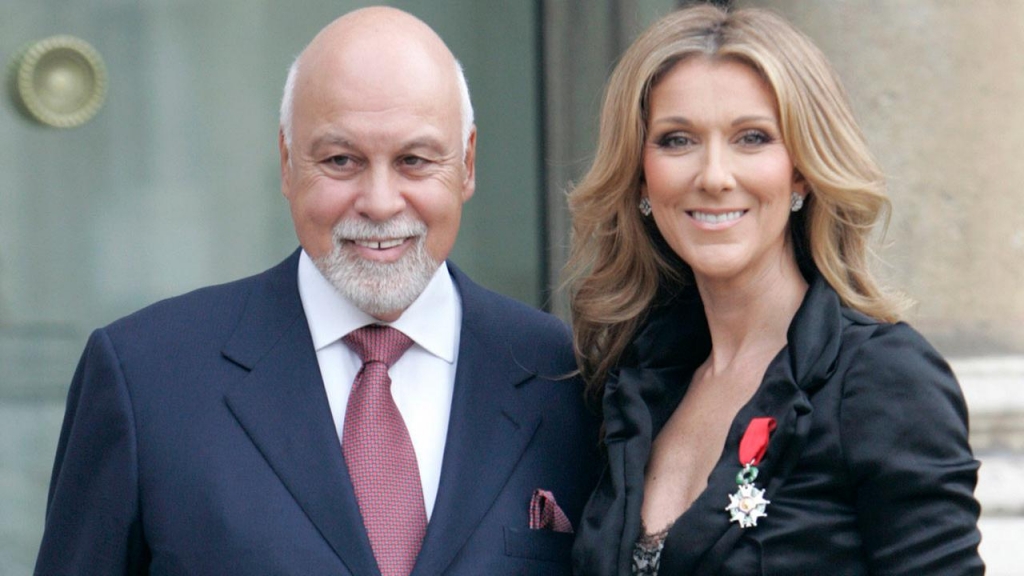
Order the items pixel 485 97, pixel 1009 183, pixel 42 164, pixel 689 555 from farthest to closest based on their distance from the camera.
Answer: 1. pixel 485 97
2. pixel 42 164
3. pixel 1009 183
4. pixel 689 555

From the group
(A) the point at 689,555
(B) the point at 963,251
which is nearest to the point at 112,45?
(B) the point at 963,251

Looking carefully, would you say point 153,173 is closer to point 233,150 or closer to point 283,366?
point 233,150

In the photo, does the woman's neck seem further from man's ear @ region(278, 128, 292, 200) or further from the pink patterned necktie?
man's ear @ region(278, 128, 292, 200)

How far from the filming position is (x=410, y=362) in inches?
109

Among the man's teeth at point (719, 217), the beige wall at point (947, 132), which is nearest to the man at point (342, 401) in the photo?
the man's teeth at point (719, 217)

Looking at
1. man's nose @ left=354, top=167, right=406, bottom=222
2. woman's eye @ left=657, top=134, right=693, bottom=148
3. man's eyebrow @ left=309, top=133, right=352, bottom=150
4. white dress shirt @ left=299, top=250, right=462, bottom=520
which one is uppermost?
woman's eye @ left=657, top=134, right=693, bottom=148

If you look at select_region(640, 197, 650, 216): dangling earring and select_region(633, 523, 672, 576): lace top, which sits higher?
select_region(640, 197, 650, 216): dangling earring

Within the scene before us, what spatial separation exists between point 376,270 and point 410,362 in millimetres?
197

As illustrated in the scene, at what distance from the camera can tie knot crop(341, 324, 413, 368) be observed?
2.72 m

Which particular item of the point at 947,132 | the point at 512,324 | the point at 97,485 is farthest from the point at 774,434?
the point at 947,132

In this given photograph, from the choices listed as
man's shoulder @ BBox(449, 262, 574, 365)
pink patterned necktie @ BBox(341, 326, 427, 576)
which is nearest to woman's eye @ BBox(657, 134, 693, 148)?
man's shoulder @ BBox(449, 262, 574, 365)

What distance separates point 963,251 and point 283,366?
→ 1.92m

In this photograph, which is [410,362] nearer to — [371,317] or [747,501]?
[371,317]

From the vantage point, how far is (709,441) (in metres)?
2.65
